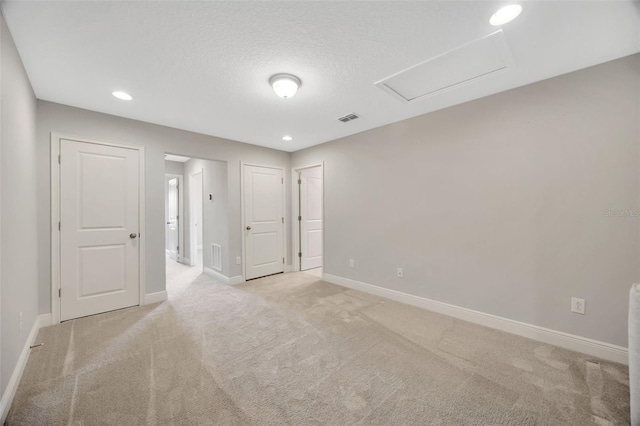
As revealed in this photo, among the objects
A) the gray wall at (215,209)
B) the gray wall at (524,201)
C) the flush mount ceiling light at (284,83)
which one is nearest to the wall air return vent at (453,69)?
the gray wall at (524,201)

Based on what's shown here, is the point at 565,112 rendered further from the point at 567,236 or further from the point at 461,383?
the point at 461,383

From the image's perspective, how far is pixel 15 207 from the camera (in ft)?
5.93

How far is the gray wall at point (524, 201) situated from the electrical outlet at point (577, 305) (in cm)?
4

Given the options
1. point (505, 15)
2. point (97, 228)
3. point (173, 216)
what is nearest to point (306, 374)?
point (505, 15)

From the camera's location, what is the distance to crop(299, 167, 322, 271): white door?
16.4ft

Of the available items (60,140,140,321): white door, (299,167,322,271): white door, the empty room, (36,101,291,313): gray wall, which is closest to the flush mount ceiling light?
the empty room

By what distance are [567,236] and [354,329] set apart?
209 centimetres

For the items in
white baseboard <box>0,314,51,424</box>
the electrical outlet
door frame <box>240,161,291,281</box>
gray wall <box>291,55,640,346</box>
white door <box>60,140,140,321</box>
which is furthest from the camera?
door frame <box>240,161,291,281</box>

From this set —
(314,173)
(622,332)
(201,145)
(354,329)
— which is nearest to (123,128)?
(201,145)

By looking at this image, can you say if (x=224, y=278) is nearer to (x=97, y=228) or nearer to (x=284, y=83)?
(x=97, y=228)

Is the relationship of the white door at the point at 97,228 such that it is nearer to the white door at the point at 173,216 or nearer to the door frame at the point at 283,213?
the door frame at the point at 283,213

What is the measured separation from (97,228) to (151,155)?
1084mm

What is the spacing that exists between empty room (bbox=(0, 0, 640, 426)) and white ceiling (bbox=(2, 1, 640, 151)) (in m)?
0.02

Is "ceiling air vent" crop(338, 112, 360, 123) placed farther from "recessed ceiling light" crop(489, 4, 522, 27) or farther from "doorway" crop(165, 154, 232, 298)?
"doorway" crop(165, 154, 232, 298)
